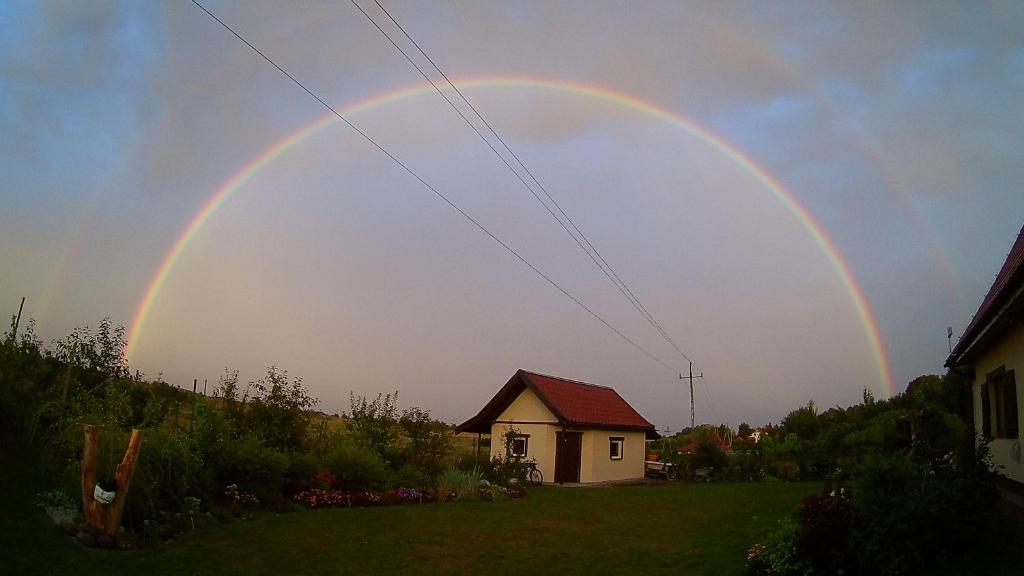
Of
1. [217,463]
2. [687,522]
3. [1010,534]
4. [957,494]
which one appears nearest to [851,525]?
[957,494]

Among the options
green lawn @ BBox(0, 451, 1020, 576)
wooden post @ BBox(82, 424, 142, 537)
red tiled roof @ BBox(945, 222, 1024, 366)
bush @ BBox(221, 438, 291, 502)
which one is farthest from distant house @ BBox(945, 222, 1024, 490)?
bush @ BBox(221, 438, 291, 502)

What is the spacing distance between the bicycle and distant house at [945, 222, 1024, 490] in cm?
1571

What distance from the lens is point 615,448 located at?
3262 centimetres

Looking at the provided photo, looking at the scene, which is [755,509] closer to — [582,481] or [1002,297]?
[1002,297]

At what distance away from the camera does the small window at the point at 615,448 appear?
32.1m

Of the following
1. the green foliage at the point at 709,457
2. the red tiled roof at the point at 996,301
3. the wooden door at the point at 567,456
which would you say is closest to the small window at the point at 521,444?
the wooden door at the point at 567,456

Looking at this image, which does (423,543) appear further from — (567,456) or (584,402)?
(584,402)

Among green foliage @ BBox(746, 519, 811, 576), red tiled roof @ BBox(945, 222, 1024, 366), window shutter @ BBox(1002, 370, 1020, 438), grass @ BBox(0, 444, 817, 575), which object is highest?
red tiled roof @ BBox(945, 222, 1024, 366)

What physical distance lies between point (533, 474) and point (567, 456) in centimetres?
197

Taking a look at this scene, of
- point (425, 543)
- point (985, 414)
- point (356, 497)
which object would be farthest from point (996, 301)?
point (356, 497)

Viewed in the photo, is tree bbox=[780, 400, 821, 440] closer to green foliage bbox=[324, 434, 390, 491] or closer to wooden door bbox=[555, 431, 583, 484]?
wooden door bbox=[555, 431, 583, 484]

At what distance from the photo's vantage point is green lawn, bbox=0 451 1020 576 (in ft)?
32.1

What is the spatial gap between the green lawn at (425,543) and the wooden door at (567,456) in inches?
420

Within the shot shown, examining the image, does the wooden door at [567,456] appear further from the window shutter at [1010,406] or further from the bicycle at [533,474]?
the window shutter at [1010,406]
